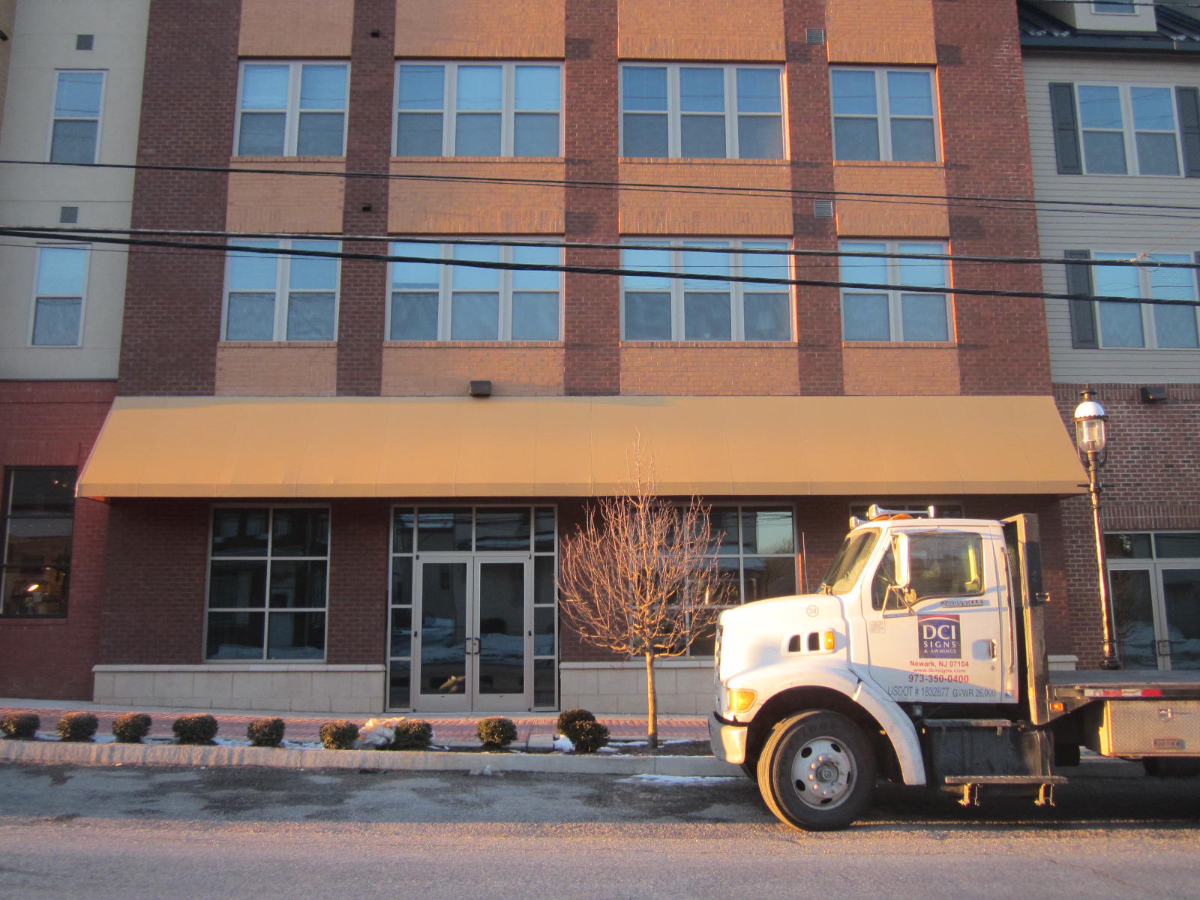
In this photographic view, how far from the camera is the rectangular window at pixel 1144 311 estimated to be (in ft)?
51.4

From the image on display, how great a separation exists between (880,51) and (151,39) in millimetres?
12570

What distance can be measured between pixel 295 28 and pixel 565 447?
878cm

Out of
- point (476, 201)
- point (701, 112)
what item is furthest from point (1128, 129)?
point (476, 201)

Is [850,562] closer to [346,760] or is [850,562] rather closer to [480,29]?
[346,760]

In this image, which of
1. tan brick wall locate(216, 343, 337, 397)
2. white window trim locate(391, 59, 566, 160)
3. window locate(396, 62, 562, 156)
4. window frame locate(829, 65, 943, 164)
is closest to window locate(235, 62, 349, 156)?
white window trim locate(391, 59, 566, 160)

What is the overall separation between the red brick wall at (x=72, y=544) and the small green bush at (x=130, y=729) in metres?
4.18

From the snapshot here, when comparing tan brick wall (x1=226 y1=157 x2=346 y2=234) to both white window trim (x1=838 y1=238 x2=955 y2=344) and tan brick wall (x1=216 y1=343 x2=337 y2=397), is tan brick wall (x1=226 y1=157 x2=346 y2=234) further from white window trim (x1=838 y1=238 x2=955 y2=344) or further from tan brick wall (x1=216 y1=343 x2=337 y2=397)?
white window trim (x1=838 y1=238 x2=955 y2=344)

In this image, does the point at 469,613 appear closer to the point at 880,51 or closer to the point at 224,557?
the point at 224,557

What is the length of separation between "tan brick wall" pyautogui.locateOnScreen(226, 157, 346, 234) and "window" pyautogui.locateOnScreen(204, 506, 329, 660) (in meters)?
4.71

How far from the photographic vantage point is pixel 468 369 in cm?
1462

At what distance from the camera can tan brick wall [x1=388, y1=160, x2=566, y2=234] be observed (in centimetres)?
1510

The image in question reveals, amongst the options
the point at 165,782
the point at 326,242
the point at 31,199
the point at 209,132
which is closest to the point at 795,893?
the point at 165,782

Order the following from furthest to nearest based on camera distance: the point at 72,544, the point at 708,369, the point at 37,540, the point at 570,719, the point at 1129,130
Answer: the point at 1129,130
the point at 708,369
the point at 37,540
the point at 72,544
the point at 570,719

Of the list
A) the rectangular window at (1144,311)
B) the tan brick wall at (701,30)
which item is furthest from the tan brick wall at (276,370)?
the rectangular window at (1144,311)
